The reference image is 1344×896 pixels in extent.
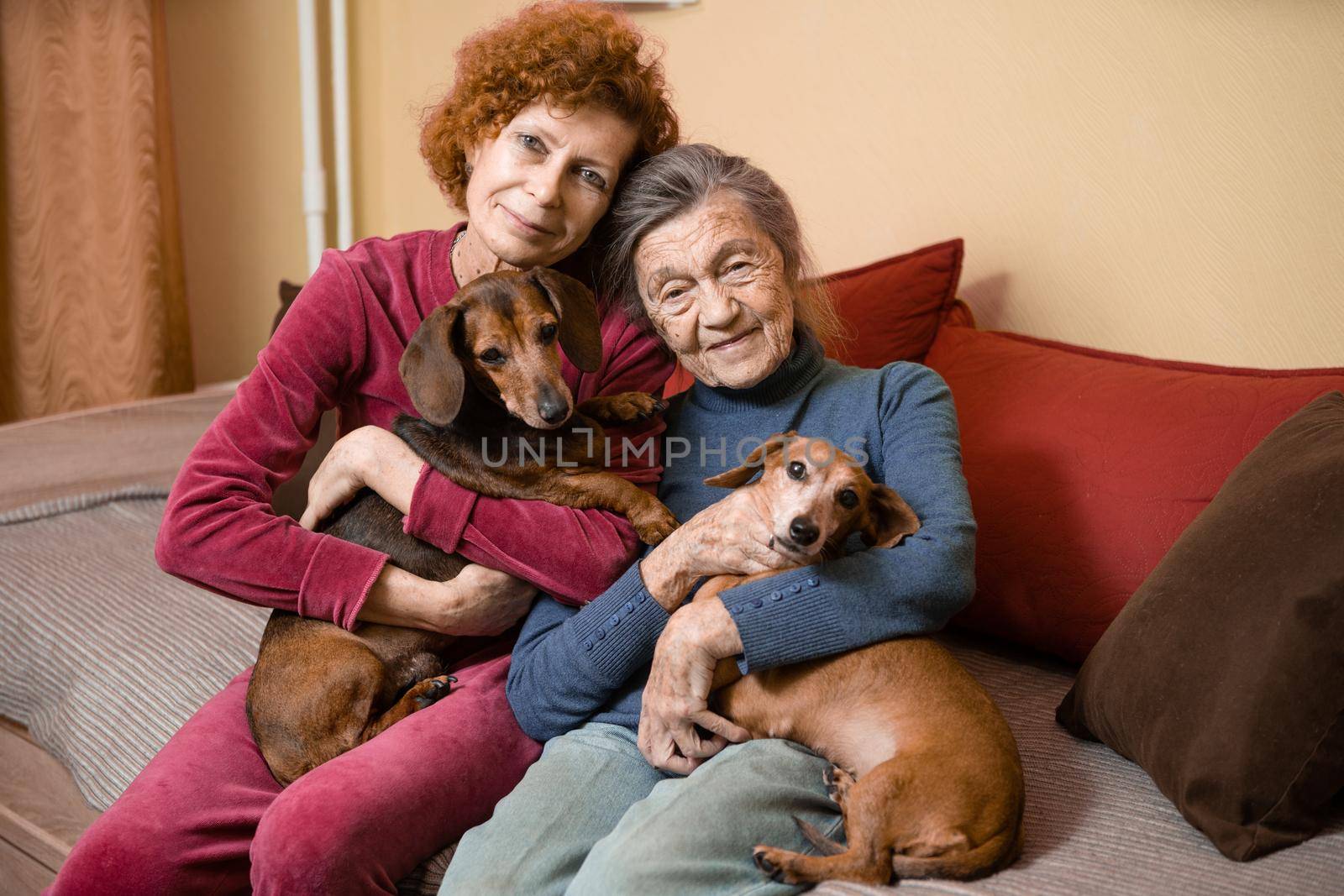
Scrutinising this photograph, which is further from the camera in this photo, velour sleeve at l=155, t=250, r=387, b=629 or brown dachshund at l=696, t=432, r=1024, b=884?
velour sleeve at l=155, t=250, r=387, b=629

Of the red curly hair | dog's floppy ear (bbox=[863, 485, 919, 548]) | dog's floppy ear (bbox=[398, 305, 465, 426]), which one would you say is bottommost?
dog's floppy ear (bbox=[863, 485, 919, 548])

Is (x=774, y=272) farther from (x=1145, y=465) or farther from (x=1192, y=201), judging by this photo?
(x=1192, y=201)

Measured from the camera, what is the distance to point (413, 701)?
1.63 m

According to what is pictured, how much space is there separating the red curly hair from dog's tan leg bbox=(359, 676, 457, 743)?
92 cm

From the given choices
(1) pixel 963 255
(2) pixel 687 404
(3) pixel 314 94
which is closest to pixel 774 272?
(2) pixel 687 404

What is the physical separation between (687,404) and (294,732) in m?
0.83

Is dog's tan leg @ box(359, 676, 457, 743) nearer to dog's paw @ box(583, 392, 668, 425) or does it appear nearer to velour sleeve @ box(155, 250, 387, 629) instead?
velour sleeve @ box(155, 250, 387, 629)

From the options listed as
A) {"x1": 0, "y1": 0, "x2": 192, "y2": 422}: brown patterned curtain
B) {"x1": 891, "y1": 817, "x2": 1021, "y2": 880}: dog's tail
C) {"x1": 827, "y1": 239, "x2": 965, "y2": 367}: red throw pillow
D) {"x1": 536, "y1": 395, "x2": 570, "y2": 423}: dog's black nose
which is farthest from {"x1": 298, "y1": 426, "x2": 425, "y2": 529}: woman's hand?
{"x1": 0, "y1": 0, "x2": 192, "y2": 422}: brown patterned curtain

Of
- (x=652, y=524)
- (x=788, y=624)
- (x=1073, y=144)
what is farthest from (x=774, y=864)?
(x=1073, y=144)

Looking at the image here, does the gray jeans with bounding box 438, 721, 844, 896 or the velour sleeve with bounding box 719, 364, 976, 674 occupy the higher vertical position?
the velour sleeve with bounding box 719, 364, 976, 674

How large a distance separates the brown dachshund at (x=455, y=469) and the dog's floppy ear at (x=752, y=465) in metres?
0.12

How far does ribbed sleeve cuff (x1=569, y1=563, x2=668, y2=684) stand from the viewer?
1.52m

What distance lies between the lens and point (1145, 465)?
6.00ft

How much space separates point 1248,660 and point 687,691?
0.74 metres
